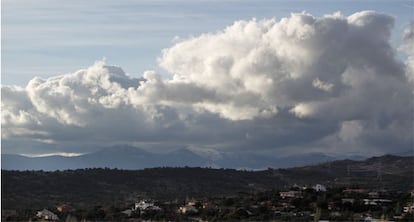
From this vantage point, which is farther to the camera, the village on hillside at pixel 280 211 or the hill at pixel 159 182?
the hill at pixel 159 182

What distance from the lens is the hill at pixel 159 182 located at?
69.4m

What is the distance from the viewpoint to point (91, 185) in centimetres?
8019

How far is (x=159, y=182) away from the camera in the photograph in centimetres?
8706

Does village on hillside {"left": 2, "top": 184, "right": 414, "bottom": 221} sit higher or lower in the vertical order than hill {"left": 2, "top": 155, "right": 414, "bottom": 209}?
lower

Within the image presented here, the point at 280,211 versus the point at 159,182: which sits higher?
the point at 159,182

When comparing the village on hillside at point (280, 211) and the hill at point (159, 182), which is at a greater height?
the hill at point (159, 182)

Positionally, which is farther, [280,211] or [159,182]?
[159,182]

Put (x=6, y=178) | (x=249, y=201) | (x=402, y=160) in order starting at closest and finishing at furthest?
(x=249, y=201) → (x=6, y=178) → (x=402, y=160)

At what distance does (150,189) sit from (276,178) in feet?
81.2

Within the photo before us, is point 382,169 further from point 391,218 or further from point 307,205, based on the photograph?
point 391,218

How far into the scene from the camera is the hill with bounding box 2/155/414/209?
2731 inches

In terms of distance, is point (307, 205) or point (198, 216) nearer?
point (198, 216)

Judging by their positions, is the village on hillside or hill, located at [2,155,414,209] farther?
hill, located at [2,155,414,209]

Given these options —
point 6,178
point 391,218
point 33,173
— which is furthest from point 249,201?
point 33,173
